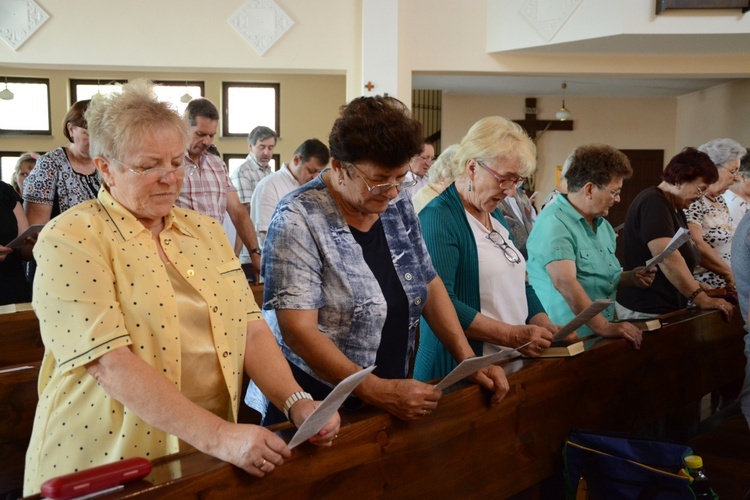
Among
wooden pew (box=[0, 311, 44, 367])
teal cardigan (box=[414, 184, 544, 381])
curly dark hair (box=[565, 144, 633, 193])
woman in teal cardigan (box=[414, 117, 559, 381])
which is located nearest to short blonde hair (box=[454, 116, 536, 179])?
woman in teal cardigan (box=[414, 117, 559, 381])

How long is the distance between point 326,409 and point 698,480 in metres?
1.37

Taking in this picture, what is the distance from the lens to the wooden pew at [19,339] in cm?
262

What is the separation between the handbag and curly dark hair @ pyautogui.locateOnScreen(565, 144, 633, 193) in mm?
1186

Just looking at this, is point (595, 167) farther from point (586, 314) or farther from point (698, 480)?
point (698, 480)

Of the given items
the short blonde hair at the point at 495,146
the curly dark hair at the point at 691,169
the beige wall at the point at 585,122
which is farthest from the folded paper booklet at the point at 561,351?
the beige wall at the point at 585,122

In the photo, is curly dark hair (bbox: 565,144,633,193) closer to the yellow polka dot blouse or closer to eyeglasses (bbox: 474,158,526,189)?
eyeglasses (bbox: 474,158,526,189)

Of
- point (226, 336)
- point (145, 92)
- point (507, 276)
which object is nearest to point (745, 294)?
point (507, 276)

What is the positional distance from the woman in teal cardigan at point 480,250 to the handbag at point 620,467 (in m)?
0.34

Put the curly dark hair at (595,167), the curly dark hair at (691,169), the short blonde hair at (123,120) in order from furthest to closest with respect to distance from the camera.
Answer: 1. the curly dark hair at (691,169)
2. the curly dark hair at (595,167)
3. the short blonde hair at (123,120)

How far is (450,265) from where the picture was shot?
8.04ft

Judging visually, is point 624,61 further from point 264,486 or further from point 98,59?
point 264,486

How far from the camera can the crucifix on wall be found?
12.4m

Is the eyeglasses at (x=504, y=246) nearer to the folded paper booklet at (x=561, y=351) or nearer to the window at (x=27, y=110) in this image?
the folded paper booklet at (x=561, y=351)

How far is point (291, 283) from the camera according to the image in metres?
1.86
